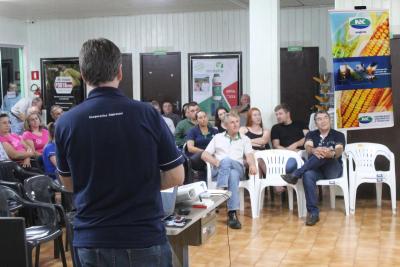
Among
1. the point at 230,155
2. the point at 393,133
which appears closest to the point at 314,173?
the point at 230,155

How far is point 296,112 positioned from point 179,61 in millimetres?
2348

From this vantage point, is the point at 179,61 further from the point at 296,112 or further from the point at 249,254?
the point at 249,254

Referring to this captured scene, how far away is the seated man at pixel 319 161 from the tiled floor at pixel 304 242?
0.86 ft

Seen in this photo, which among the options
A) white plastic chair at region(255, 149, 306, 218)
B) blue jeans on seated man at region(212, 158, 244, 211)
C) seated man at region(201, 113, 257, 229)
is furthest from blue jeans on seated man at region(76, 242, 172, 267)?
white plastic chair at region(255, 149, 306, 218)

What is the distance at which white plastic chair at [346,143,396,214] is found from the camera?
6.32 m

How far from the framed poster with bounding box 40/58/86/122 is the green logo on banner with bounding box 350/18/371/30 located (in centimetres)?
623

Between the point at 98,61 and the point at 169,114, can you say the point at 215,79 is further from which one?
the point at 98,61

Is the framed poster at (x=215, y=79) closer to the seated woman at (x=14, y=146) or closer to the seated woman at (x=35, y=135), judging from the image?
the seated woman at (x=35, y=135)

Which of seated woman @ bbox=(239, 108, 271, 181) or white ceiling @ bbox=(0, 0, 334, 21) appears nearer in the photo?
seated woman @ bbox=(239, 108, 271, 181)

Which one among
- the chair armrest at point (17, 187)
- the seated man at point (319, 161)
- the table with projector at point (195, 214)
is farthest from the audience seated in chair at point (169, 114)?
the table with projector at point (195, 214)

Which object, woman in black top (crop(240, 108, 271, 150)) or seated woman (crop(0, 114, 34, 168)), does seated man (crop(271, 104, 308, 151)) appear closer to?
woman in black top (crop(240, 108, 271, 150))

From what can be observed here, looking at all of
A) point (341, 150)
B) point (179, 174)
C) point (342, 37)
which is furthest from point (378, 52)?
point (179, 174)

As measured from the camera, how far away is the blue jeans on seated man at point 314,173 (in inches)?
238

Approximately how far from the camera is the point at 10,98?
11.1 meters
